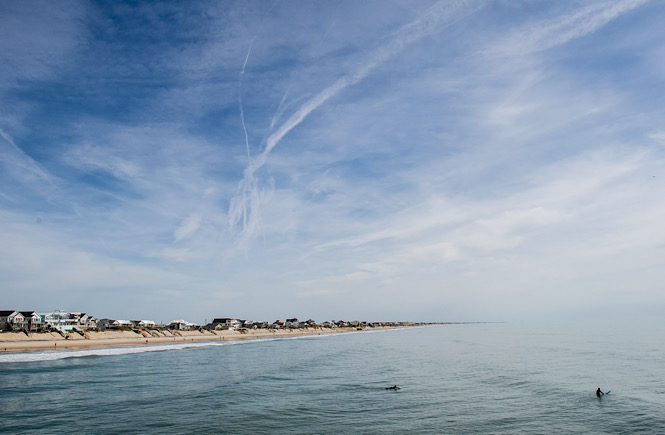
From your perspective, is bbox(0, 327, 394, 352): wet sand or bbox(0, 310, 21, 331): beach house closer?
bbox(0, 327, 394, 352): wet sand

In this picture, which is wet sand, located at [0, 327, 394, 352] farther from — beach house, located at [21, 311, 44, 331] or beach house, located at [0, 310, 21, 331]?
beach house, located at [21, 311, 44, 331]

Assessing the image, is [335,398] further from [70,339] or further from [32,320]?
[32,320]

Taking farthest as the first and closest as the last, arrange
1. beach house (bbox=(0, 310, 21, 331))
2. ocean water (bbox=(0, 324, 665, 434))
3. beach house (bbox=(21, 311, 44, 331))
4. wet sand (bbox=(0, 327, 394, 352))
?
beach house (bbox=(21, 311, 44, 331)), beach house (bbox=(0, 310, 21, 331)), wet sand (bbox=(0, 327, 394, 352)), ocean water (bbox=(0, 324, 665, 434))

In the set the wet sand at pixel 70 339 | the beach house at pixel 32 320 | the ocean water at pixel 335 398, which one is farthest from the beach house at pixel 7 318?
the ocean water at pixel 335 398

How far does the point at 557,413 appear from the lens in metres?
22.0

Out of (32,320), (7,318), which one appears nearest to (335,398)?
(7,318)

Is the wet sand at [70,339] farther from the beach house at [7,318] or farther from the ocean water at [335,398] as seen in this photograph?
Result: the ocean water at [335,398]

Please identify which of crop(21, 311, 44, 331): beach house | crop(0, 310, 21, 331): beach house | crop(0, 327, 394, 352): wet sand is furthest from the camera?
crop(21, 311, 44, 331): beach house

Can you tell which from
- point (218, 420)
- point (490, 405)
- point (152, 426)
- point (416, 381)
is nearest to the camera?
point (152, 426)

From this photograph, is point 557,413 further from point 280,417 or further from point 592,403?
point 280,417

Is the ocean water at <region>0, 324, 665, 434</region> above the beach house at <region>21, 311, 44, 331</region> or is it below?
below

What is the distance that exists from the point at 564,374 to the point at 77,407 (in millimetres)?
40094

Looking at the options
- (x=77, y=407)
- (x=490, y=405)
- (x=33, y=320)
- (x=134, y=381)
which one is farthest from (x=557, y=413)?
(x=33, y=320)

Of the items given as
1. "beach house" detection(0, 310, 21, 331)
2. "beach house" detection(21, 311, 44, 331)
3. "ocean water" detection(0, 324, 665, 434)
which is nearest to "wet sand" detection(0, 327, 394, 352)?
"beach house" detection(0, 310, 21, 331)
